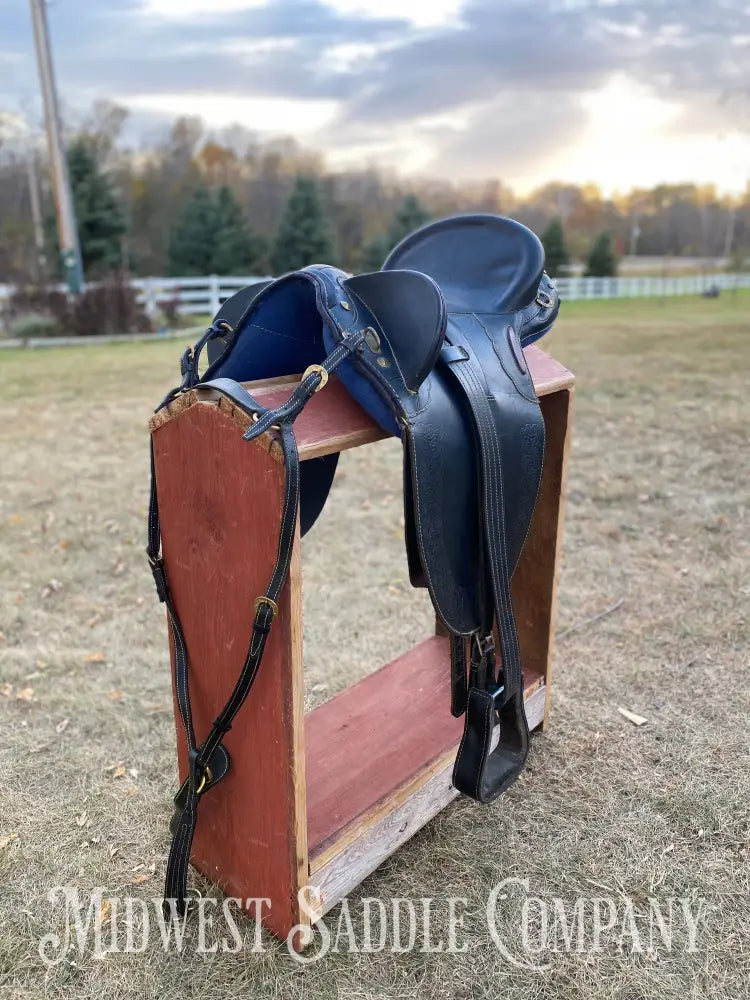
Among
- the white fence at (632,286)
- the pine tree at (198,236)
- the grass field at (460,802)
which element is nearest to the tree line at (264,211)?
the pine tree at (198,236)

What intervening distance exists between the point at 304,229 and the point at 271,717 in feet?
85.6

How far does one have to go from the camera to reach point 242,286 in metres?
9.47

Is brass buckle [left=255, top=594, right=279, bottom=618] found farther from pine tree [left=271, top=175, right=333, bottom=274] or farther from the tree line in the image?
pine tree [left=271, top=175, right=333, bottom=274]

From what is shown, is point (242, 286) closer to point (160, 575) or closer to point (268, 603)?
point (160, 575)

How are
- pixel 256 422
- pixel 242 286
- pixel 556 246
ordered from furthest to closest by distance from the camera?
pixel 556 246 < pixel 242 286 < pixel 256 422

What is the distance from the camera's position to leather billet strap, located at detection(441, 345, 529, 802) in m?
1.38

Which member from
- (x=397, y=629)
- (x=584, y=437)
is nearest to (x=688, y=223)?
(x=584, y=437)

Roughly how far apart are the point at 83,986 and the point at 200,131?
42863 millimetres

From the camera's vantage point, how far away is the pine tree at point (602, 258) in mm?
32750

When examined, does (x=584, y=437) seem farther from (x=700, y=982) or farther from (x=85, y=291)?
(x=85, y=291)

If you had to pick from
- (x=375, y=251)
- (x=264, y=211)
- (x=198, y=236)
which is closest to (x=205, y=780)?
(x=198, y=236)

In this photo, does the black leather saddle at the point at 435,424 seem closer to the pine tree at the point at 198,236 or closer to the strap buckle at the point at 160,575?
the strap buckle at the point at 160,575

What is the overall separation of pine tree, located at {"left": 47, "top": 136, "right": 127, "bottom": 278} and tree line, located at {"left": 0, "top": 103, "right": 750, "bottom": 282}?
37 mm

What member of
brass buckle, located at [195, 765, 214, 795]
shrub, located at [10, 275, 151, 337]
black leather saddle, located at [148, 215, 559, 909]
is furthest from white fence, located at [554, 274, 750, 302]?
brass buckle, located at [195, 765, 214, 795]
